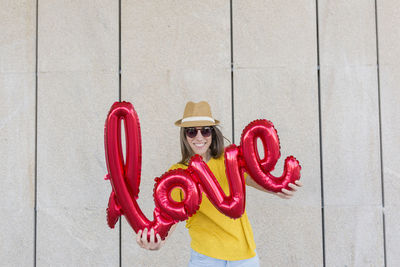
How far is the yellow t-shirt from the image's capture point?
1.67 m

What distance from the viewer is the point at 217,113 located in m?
2.80

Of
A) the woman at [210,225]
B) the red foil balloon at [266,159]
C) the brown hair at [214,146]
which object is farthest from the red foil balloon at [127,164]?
Result: the red foil balloon at [266,159]

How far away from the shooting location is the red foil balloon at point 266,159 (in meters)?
1.64

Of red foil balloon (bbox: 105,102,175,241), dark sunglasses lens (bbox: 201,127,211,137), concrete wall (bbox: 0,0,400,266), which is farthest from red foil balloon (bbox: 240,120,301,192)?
concrete wall (bbox: 0,0,400,266)

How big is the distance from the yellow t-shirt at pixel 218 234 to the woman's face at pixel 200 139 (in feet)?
0.85

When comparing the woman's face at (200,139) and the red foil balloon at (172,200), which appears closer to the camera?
the red foil balloon at (172,200)

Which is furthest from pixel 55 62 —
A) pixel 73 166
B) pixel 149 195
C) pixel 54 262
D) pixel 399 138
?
pixel 399 138

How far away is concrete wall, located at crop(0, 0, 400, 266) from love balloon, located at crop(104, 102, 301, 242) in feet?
3.69

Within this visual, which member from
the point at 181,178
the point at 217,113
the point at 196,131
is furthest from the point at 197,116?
the point at 217,113

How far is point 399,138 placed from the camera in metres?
2.83

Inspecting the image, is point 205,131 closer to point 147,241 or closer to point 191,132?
point 191,132

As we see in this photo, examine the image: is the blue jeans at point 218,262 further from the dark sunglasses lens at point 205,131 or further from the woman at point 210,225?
the dark sunglasses lens at point 205,131

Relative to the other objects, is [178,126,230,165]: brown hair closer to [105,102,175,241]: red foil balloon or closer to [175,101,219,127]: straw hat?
[175,101,219,127]: straw hat

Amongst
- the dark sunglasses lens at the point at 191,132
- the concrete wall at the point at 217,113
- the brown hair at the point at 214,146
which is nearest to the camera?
the dark sunglasses lens at the point at 191,132
